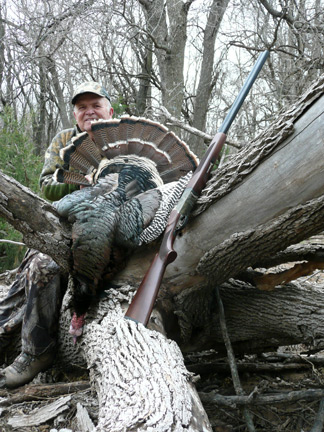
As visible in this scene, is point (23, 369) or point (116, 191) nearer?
point (116, 191)

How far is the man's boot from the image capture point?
293cm

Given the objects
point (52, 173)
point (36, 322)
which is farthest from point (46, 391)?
point (52, 173)

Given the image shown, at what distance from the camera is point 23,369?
9.70ft

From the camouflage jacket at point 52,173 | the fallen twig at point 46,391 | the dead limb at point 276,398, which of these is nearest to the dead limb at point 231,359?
the dead limb at point 276,398

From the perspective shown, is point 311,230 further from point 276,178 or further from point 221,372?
point 221,372

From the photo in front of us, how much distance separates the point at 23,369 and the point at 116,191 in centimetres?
153

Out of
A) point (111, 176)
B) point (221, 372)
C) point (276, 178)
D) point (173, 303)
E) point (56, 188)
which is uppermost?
point (56, 188)

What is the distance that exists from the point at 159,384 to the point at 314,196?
3.75 feet

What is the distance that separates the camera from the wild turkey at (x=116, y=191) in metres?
2.43

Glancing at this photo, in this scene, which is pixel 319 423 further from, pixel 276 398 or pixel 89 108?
pixel 89 108

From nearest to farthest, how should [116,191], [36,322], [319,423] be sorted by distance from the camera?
1. [319,423]
2. [116,191]
3. [36,322]

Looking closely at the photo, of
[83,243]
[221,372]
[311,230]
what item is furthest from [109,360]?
[221,372]

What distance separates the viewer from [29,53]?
293 inches

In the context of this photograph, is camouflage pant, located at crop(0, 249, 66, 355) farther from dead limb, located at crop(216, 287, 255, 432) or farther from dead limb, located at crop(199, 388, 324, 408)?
dead limb, located at crop(199, 388, 324, 408)
